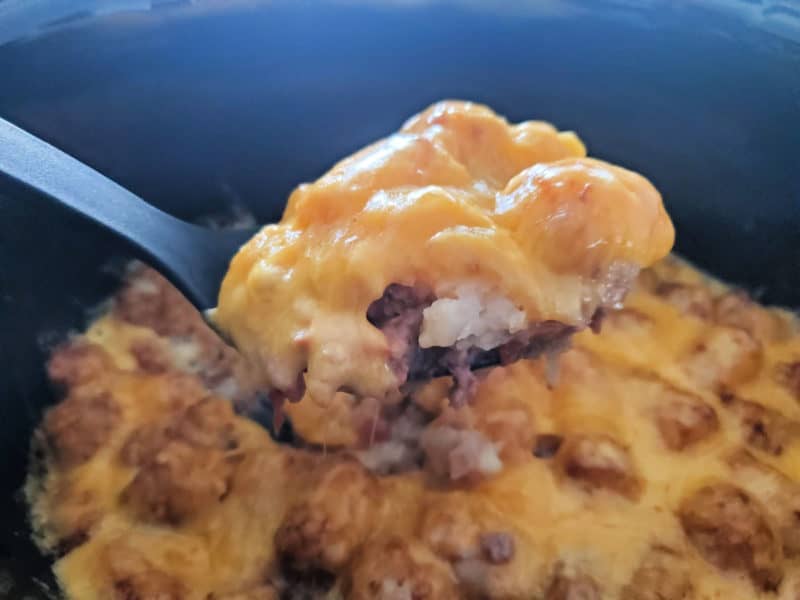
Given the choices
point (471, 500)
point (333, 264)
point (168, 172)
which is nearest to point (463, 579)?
point (471, 500)

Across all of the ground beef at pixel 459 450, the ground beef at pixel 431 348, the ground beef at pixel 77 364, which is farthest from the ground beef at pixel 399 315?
the ground beef at pixel 77 364

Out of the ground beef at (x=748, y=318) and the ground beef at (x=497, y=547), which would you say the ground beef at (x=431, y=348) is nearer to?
the ground beef at (x=497, y=547)

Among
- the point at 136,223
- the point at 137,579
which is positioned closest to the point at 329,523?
the point at 137,579

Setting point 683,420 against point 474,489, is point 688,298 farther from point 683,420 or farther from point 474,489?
point 474,489

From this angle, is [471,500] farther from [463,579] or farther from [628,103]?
[628,103]

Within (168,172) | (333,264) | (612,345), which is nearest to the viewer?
(333,264)

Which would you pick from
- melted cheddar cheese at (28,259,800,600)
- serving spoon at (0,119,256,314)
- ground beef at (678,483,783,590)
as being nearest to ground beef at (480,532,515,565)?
melted cheddar cheese at (28,259,800,600)

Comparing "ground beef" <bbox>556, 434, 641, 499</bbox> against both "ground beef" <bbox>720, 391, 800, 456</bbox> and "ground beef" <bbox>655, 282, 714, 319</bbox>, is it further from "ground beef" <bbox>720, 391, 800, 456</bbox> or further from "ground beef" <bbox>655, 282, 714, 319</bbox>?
"ground beef" <bbox>655, 282, 714, 319</bbox>
